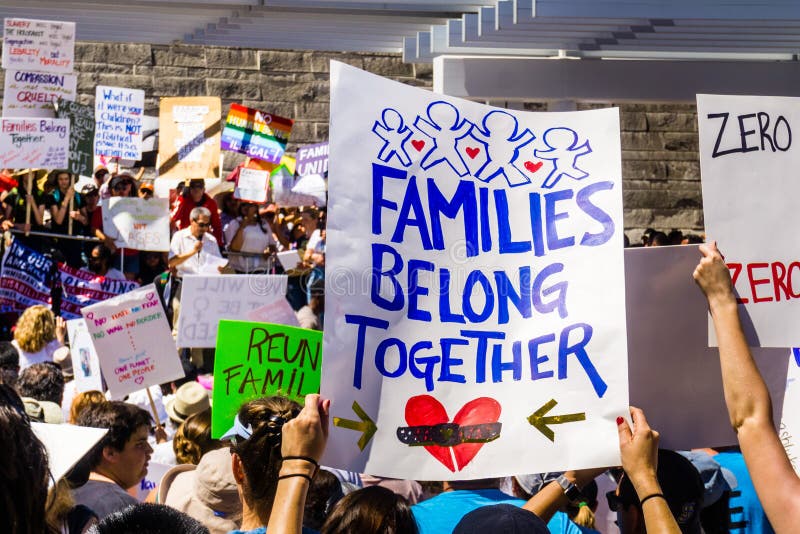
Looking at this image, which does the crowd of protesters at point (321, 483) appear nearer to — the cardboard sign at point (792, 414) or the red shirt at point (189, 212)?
the cardboard sign at point (792, 414)

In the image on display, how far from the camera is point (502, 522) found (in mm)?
2584

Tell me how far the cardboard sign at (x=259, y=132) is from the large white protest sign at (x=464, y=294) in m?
8.98

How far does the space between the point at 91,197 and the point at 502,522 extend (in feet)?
31.5

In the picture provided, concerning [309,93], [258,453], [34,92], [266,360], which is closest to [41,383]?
[266,360]

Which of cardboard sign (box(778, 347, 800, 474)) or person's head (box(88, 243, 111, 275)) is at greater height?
person's head (box(88, 243, 111, 275))

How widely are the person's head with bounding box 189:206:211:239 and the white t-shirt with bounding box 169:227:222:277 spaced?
52 mm

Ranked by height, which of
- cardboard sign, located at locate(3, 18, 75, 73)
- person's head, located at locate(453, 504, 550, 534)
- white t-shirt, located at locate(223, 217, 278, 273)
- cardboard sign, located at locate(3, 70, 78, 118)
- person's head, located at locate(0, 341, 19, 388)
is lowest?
person's head, located at locate(453, 504, 550, 534)

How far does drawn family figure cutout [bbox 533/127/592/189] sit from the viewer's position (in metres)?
3.17

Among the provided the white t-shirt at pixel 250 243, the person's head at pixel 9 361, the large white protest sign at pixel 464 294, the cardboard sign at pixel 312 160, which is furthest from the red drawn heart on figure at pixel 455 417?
the cardboard sign at pixel 312 160

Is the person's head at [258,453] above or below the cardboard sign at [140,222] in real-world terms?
below

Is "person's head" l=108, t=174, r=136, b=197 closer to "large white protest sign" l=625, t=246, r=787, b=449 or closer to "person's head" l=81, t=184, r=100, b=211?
"person's head" l=81, t=184, r=100, b=211

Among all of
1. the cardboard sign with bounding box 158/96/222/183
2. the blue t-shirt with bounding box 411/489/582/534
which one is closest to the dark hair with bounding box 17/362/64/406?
the blue t-shirt with bounding box 411/489/582/534

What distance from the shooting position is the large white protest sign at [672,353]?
328 cm

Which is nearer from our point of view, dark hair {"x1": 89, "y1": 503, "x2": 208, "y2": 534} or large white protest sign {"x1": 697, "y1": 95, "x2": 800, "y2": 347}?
dark hair {"x1": 89, "y1": 503, "x2": 208, "y2": 534}
